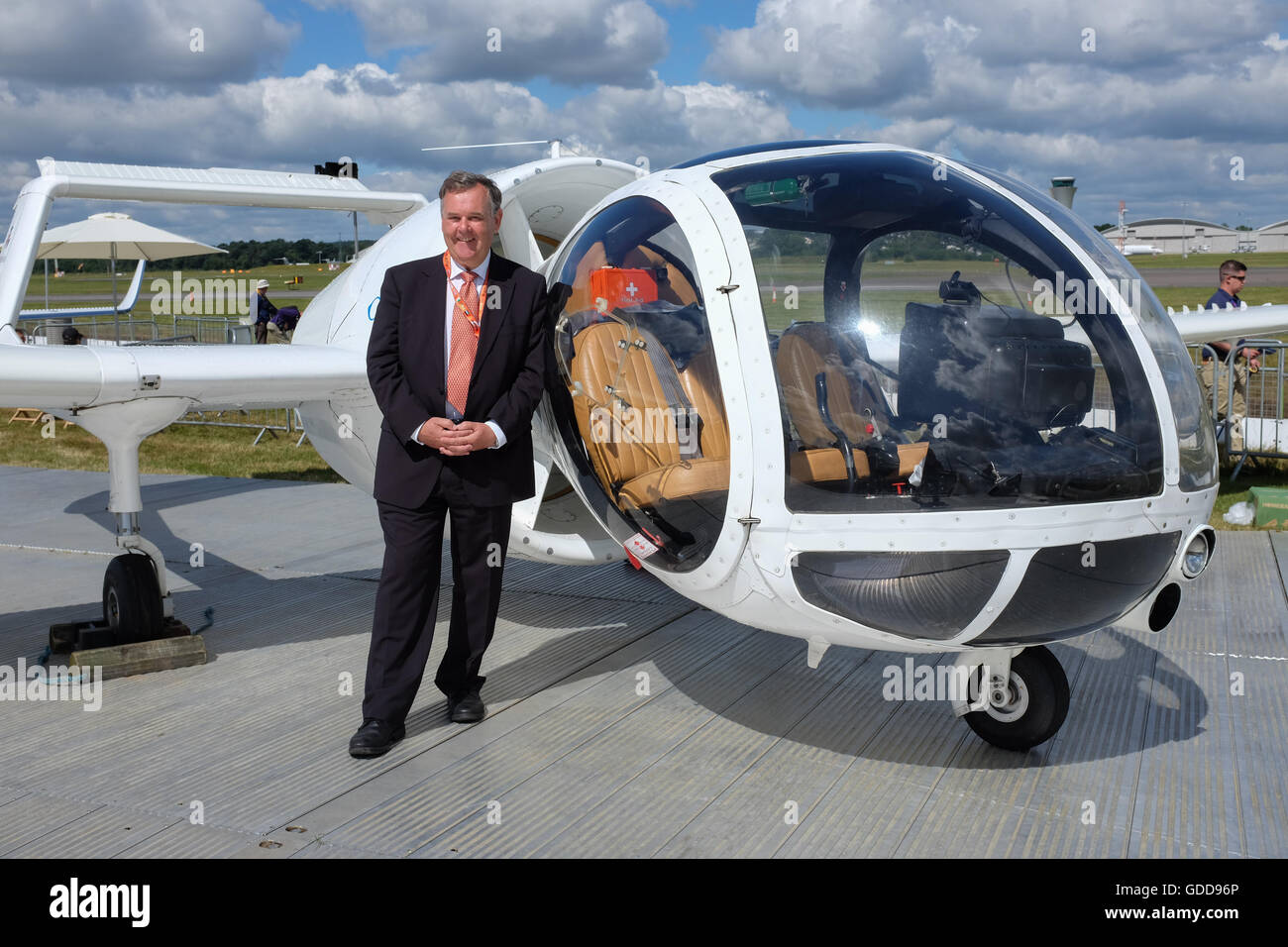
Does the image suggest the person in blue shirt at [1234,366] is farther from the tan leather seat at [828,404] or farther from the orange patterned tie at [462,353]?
the orange patterned tie at [462,353]

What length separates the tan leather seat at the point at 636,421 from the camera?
367 centimetres

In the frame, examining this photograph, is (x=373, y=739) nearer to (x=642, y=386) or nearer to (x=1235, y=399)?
(x=642, y=386)

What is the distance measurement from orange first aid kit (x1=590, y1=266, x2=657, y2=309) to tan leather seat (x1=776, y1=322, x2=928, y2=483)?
0.66m

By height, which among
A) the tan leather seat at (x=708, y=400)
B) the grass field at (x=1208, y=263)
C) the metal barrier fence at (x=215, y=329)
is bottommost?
the tan leather seat at (x=708, y=400)

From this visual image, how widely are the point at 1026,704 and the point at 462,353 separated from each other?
7.70 ft

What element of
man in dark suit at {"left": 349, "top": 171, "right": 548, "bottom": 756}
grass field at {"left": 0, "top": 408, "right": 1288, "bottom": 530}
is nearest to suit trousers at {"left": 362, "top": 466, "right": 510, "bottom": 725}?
man in dark suit at {"left": 349, "top": 171, "right": 548, "bottom": 756}

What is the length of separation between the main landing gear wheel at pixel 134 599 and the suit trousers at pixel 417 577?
1.72m

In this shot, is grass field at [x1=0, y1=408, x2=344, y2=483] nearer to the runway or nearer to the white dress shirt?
the runway
